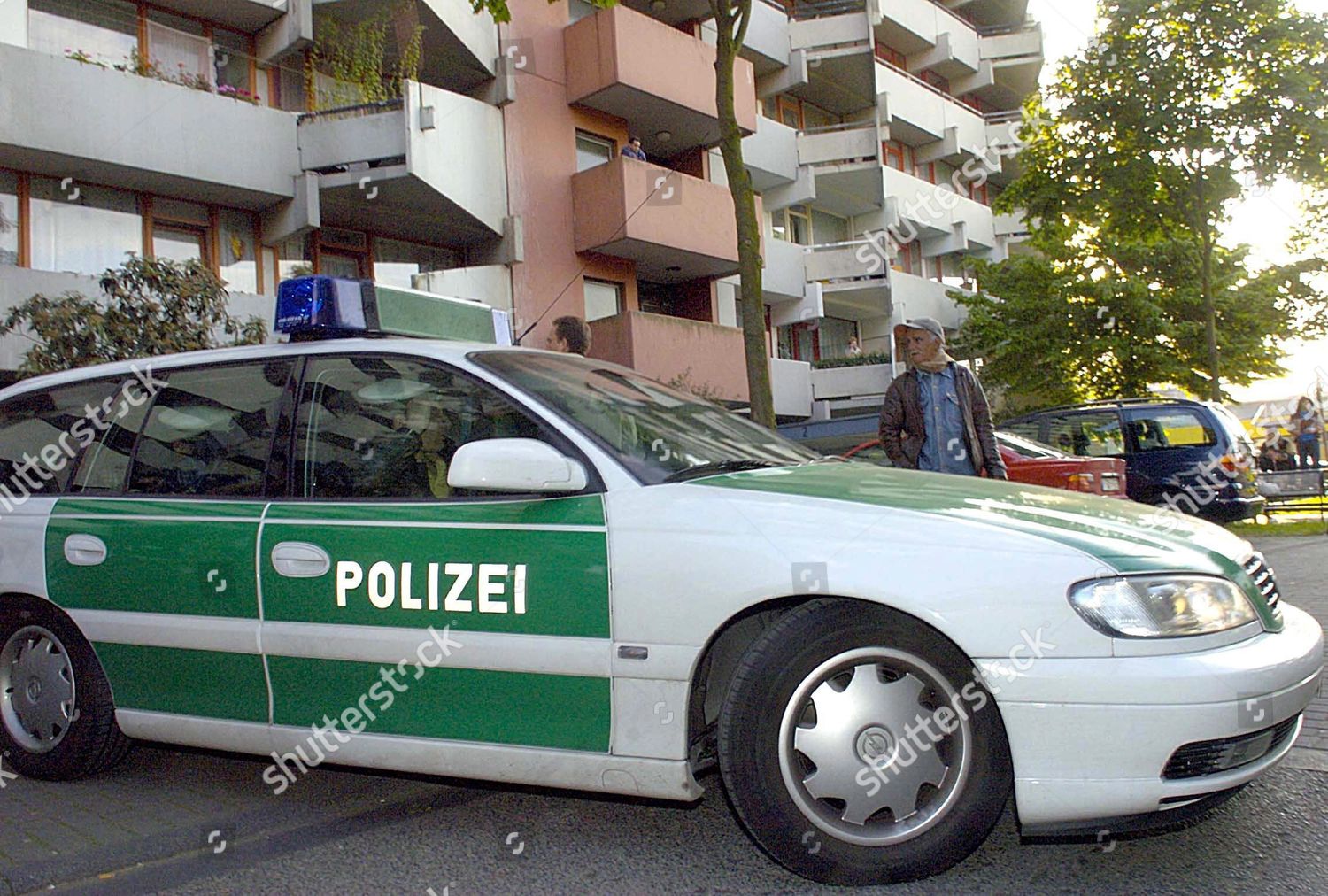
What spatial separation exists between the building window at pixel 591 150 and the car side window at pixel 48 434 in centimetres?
1554

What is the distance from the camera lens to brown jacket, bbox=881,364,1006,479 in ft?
19.9

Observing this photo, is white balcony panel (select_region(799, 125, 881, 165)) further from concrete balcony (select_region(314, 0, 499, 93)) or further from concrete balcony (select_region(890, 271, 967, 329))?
concrete balcony (select_region(314, 0, 499, 93))

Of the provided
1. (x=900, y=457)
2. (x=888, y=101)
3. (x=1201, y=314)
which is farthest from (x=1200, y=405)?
(x=888, y=101)

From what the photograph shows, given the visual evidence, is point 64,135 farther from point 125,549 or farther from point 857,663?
point 857,663

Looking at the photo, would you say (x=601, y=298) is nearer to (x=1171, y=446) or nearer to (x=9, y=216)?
(x=9, y=216)

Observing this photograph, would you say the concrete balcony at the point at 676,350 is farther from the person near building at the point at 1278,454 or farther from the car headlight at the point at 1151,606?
the car headlight at the point at 1151,606

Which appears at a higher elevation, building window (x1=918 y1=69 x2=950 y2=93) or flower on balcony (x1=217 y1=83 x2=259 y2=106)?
building window (x1=918 y1=69 x2=950 y2=93)

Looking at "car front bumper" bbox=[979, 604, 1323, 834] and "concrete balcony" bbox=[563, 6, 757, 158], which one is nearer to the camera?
"car front bumper" bbox=[979, 604, 1323, 834]

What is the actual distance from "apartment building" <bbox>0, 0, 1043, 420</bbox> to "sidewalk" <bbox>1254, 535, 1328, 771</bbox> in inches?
242

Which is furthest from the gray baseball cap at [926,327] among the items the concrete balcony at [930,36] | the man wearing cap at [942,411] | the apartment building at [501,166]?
the concrete balcony at [930,36]

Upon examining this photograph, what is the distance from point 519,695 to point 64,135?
12.5m

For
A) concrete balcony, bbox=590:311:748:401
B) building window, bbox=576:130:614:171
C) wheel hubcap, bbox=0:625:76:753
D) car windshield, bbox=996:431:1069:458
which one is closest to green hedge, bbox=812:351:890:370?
concrete balcony, bbox=590:311:748:401

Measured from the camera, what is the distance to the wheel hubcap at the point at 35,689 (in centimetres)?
→ 428

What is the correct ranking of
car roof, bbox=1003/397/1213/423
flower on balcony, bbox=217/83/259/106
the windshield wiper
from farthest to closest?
flower on balcony, bbox=217/83/259/106 → car roof, bbox=1003/397/1213/423 → the windshield wiper
